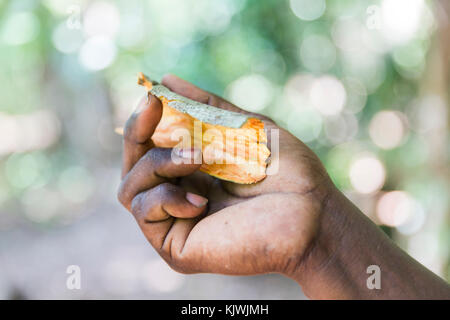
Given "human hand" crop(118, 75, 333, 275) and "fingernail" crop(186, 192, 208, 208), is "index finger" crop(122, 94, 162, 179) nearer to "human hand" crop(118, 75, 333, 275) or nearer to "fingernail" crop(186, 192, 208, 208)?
"human hand" crop(118, 75, 333, 275)

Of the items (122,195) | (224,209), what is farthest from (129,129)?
(224,209)

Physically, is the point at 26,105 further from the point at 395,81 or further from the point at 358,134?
the point at 395,81

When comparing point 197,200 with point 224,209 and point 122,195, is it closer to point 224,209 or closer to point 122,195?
point 224,209

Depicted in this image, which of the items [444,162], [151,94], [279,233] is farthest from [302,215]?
[444,162]

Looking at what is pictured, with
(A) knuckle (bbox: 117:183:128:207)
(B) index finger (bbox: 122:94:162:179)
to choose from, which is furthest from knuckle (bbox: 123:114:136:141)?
(A) knuckle (bbox: 117:183:128:207)

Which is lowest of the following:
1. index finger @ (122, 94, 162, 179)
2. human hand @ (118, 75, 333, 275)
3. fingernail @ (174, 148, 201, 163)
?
human hand @ (118, 75, 333, 275)

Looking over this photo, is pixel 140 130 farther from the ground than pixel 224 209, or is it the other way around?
pixel 140 130

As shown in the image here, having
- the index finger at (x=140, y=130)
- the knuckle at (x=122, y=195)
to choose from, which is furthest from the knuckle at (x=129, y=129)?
the knuckle at (x=122, y=195)
